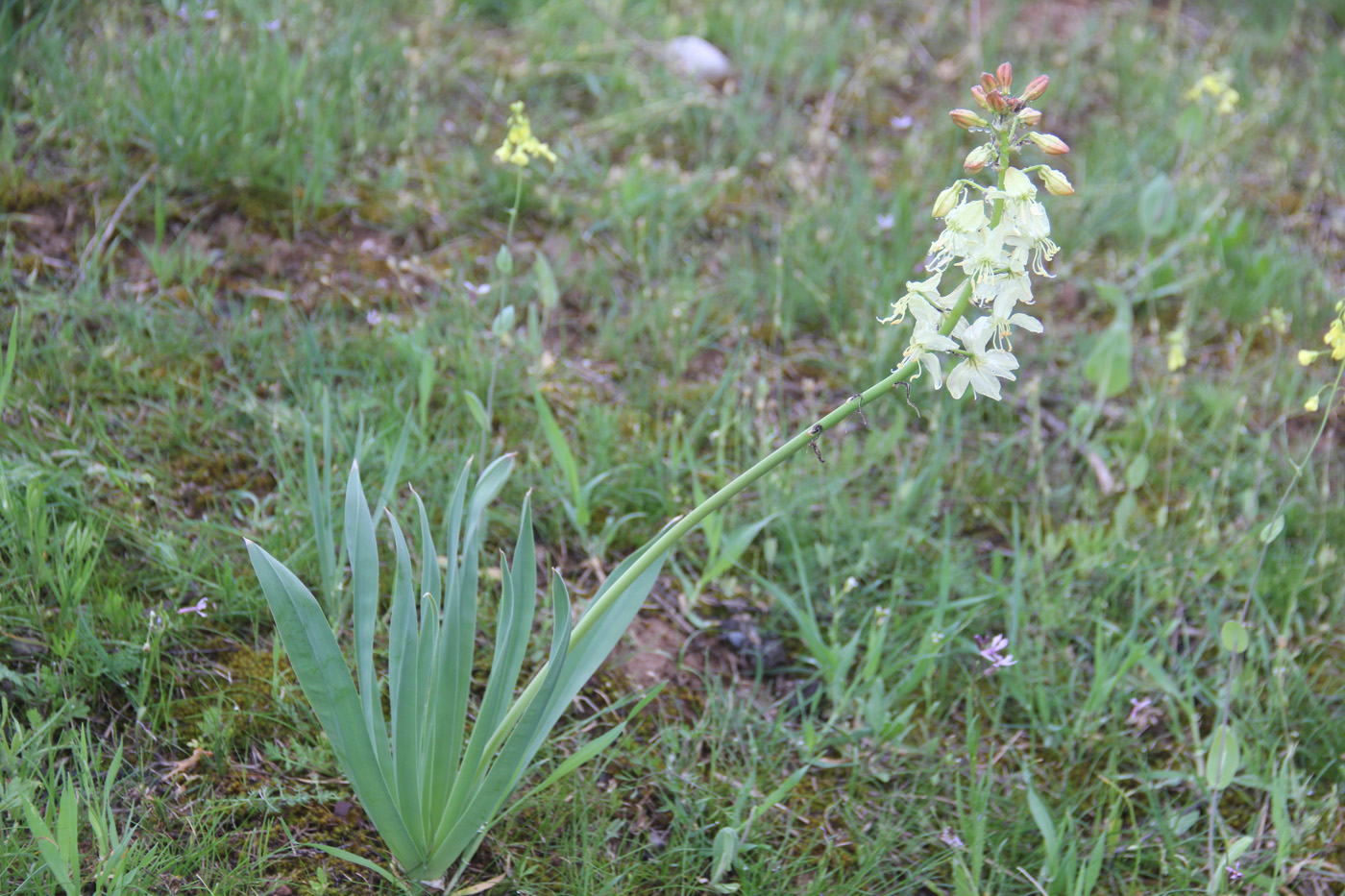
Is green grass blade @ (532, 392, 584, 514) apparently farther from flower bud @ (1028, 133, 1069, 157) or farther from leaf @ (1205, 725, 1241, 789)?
leaf @ (1205, 725, 1241, 789)

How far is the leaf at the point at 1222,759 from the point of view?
1.54 m

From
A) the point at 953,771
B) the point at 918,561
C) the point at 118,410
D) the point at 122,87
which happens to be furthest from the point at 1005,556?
the point at 122,87

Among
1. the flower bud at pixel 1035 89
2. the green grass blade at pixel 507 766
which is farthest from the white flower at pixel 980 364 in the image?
the green grass blade at pixel 507 766

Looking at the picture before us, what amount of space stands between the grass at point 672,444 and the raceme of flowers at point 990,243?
759 millimetres

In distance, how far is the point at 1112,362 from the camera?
7.96 ft

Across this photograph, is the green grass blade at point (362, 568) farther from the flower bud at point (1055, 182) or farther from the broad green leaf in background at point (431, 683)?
the flower bud at point (1055, 182)

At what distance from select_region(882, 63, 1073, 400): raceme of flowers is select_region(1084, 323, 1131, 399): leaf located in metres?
1.37

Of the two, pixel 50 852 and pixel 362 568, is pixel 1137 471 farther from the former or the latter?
pixel 50 852

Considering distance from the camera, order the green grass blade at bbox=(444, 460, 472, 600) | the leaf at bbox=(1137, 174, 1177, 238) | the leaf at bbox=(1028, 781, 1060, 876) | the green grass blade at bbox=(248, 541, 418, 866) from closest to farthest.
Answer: the green grass blade at bbox=(248, 541, 418, 866)
the green grass blade at bbox=(444, 460, 472, 600)
the leaf at bbox=(1028, 781, 1060, 876)
the leaf at bbox=(1137, 174, 1177, 238)

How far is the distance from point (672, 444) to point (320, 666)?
1033 millimetres

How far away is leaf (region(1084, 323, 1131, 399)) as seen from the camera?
7.80ft

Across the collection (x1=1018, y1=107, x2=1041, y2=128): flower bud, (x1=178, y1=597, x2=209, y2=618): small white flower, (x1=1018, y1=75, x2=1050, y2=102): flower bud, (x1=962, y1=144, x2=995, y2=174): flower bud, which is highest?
(x1=1018, y1=75, x2=1050, y2=102): flower bud

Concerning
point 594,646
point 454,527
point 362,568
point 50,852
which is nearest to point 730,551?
point 594,646

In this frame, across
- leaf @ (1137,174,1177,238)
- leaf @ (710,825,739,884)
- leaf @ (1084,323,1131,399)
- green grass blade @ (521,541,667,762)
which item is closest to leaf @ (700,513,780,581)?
green grass blade @ (521,541,667,762)
